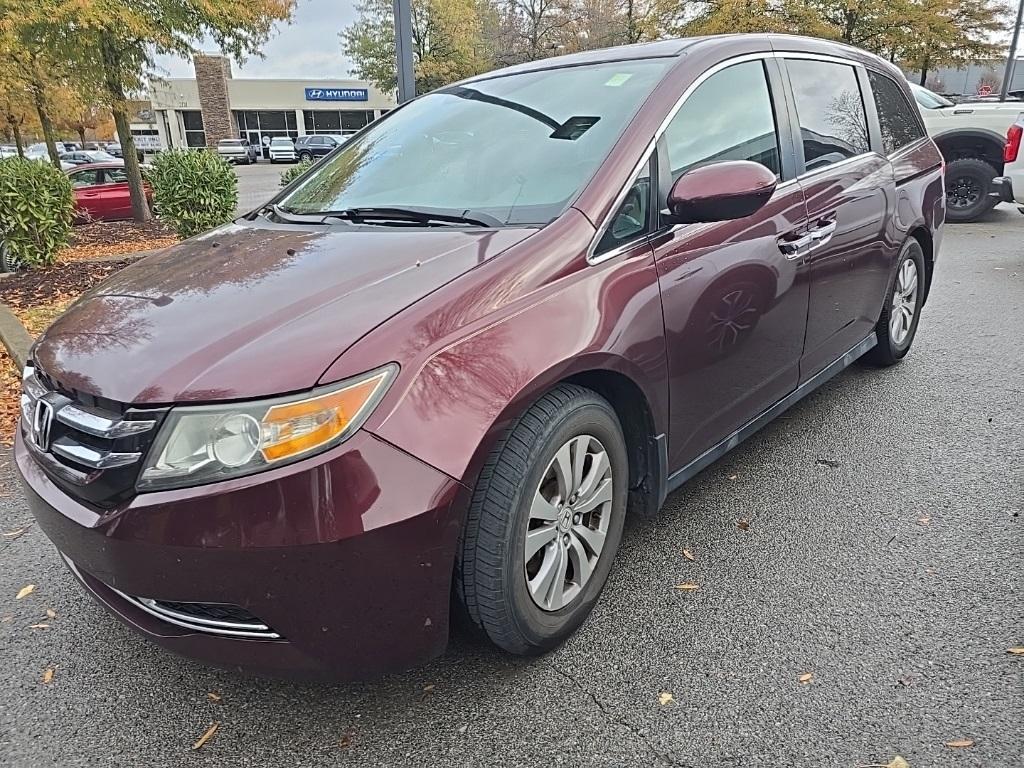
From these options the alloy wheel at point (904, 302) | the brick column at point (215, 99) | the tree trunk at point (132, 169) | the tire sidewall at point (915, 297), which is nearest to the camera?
the tire sidewall at point (915, 297)

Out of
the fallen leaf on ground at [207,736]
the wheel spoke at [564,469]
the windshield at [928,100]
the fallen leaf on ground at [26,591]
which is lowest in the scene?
the fallen leaf on ground at [207,736]

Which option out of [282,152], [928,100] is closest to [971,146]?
[928,100]

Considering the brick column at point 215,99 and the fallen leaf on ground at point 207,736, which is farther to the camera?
the brick column at point 215,99

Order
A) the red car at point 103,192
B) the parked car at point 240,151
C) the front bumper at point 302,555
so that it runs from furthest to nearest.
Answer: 1. the parked car at point 240,151
2. the red car at point 103,192
3. the front bumper at point 302,555

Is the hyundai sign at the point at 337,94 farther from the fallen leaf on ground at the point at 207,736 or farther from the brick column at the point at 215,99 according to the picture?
the fallen leaf on ground at the point at 207,736

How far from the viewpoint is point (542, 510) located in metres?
2.07

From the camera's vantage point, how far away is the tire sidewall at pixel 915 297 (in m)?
4.11

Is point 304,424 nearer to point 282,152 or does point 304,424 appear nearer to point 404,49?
point 404,49

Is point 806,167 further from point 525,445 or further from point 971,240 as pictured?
point 971,240

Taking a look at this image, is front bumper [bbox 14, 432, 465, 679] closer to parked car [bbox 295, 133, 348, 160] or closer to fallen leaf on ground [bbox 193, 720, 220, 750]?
fallen leaf on ground [bbox 193, 720, 220, 750]

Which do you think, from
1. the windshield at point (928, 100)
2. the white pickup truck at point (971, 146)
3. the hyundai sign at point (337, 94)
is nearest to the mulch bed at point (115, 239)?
the white pickup truck at point (971, 146)

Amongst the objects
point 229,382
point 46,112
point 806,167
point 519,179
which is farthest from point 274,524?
point 46,112

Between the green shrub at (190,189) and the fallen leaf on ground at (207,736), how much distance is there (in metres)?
8.52

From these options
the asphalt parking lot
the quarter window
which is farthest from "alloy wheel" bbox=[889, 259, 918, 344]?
the quarter window
